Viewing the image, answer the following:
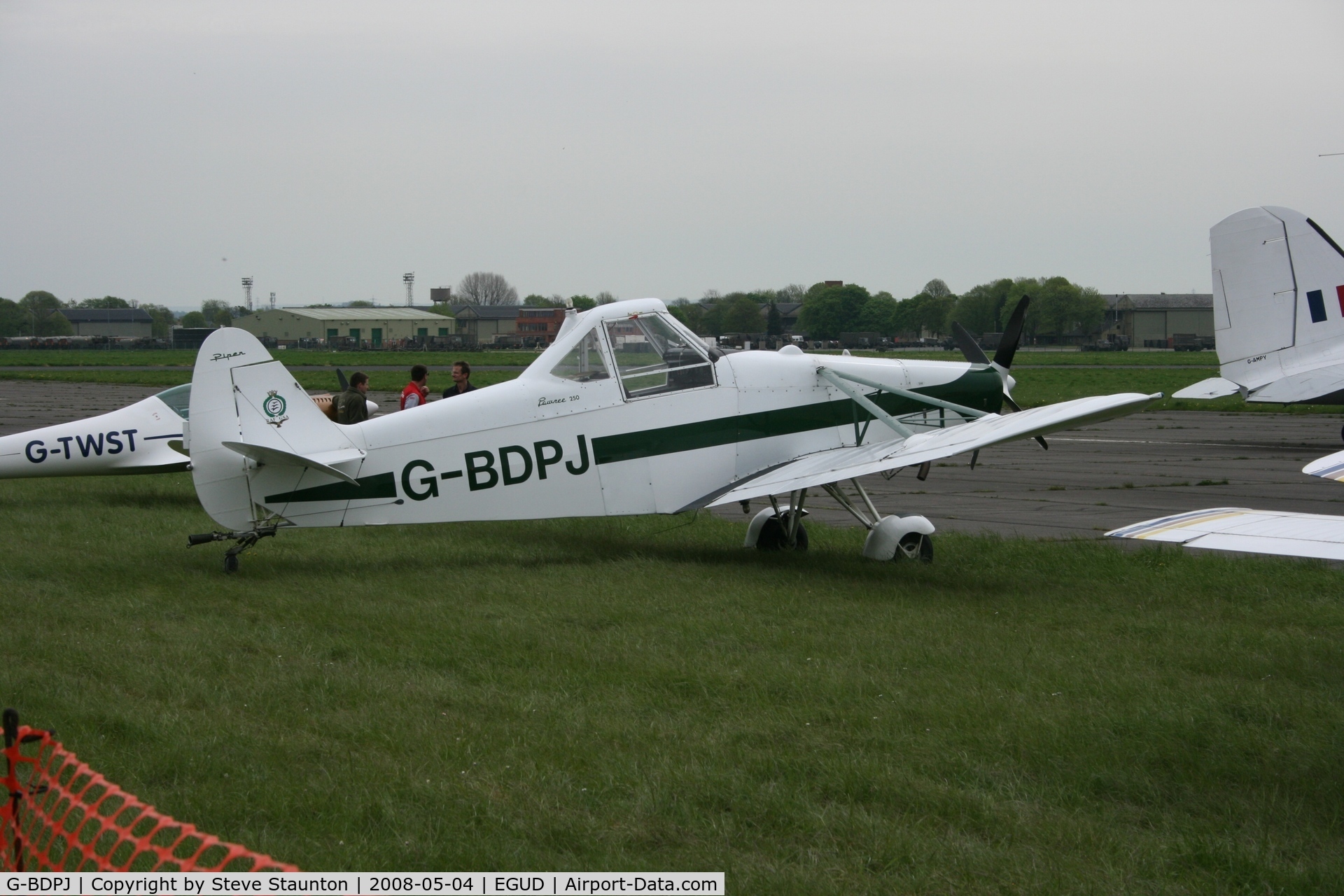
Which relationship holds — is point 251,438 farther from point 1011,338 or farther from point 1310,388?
point 1310,388

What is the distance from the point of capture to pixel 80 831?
4.11 metres

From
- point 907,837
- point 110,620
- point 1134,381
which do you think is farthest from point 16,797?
point 1134,381

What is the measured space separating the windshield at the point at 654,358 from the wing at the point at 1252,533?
5.89m

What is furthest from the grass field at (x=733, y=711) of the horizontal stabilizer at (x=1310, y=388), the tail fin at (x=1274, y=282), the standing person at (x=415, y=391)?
the tail fin at (x=1274, y=282)

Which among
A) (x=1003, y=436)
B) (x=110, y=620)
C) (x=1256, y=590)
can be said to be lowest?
(x=1256, y=590)

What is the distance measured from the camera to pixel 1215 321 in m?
21.1

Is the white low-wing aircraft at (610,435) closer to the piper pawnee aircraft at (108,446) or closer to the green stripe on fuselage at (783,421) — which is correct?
the green stripe on fuselage at (783,421)

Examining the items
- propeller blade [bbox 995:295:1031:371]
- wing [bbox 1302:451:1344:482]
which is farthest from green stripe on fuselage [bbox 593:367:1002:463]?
wing [bbox 1302:451:1344:482]

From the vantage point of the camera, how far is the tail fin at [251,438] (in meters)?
9.43

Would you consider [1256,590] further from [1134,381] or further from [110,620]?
[1134,381]

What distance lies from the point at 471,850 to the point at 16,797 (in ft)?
4.98

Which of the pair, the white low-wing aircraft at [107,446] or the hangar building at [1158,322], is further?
the hangar building at [1158,322]

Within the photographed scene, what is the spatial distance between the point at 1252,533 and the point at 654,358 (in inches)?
254

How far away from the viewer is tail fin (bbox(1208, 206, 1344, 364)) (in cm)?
1969
